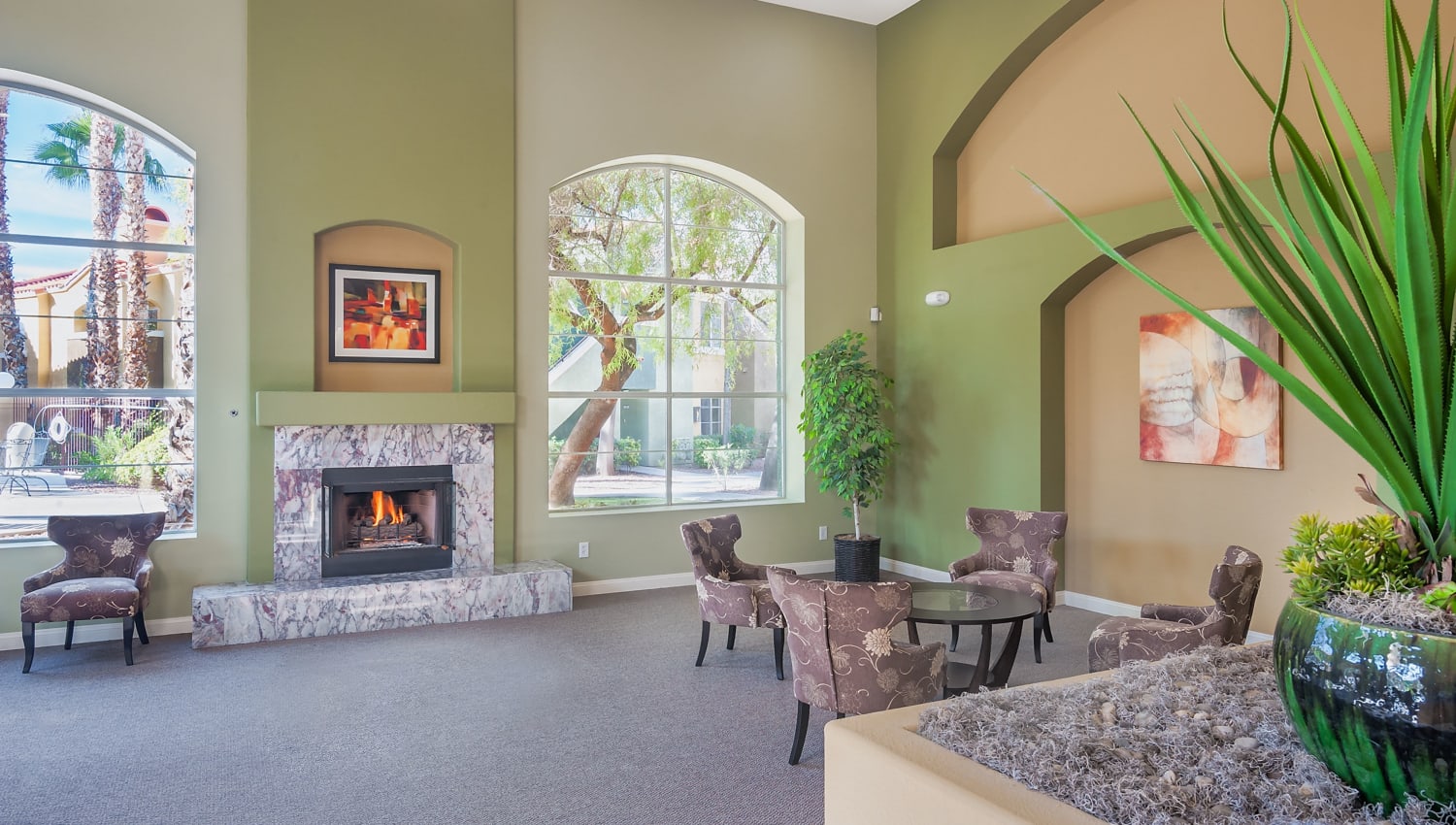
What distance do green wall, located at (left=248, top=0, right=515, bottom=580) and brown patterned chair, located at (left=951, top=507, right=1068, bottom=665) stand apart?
343 cm

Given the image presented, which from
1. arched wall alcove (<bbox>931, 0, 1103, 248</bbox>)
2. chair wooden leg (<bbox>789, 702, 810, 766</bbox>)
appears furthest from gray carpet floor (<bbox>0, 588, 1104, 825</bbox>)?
arched wall alcove (<bbox>931, 0, 1103, 248</bbox>)

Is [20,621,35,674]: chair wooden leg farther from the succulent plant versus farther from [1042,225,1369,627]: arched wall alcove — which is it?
[1042,225,1369,627]: arched wall alcove

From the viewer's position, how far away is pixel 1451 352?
999 mm

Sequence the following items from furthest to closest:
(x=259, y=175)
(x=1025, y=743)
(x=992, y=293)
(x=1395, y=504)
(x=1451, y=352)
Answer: (x=992, y=293)
(x=259, y=175)
(x=1025, y=743)
(x=1395, y=504)
(x=1451, y=352)

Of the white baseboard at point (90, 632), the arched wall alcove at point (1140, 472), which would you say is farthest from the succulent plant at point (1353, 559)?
the white baseboard at point (90, 632)

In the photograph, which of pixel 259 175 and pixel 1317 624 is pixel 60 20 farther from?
pixel 1317 624

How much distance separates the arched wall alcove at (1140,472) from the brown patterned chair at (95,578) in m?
6.08

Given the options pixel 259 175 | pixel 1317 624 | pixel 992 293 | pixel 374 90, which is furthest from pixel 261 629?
pixel 1317 624

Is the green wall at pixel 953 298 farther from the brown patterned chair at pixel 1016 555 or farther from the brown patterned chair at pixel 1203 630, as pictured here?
the brown patterned chair at pixel 1203 630

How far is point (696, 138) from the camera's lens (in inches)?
318

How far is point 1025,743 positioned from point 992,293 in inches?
257

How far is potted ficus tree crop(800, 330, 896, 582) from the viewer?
25.2 feet

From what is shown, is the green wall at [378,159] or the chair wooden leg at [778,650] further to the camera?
the green wall at [378,159]

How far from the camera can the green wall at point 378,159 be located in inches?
257
